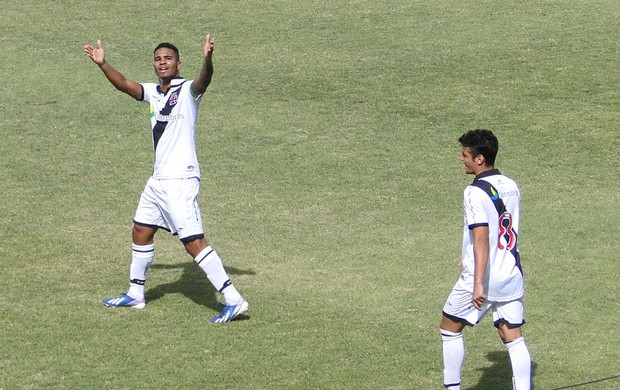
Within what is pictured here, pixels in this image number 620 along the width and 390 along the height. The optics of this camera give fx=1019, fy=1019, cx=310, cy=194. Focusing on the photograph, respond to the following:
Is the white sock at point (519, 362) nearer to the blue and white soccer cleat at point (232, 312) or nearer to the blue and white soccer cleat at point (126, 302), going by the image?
the blue and white soccer cleat at point (232, 312)

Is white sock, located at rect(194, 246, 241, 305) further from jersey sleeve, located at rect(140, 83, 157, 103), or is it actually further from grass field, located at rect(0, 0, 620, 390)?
jersey sleeve, located at rect(140, 83, 157, 103)

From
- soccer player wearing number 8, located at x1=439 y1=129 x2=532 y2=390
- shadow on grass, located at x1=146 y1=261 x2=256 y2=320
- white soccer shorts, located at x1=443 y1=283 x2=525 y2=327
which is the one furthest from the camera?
shadow on grass, located at x1=146 y1=261 x2=256 y2=320

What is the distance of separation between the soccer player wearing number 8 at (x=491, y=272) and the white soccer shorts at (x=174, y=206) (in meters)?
3.11

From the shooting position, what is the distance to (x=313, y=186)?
50.0ft

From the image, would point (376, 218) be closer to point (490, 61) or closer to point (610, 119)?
point (610, 119)

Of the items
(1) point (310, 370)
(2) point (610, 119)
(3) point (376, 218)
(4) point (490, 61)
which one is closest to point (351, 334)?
(1) point (310, 370)

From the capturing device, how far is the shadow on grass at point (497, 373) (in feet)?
30.7

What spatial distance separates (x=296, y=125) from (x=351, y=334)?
25.3ft

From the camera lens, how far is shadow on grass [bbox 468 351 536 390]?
9.37 metres

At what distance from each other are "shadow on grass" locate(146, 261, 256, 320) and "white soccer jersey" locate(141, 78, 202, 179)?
1472 mm

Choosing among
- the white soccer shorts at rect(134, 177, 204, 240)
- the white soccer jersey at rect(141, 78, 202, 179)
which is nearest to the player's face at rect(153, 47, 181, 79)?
the white soccer jersey at rect(141, 78, 202, 179)

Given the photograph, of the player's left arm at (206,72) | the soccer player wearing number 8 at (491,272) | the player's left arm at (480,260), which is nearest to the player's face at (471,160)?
the soccer player wearing number 8 at (491,272)

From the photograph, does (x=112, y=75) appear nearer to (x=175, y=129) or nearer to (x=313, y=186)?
(x=175, y=129)

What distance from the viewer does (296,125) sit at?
17.6 metres
